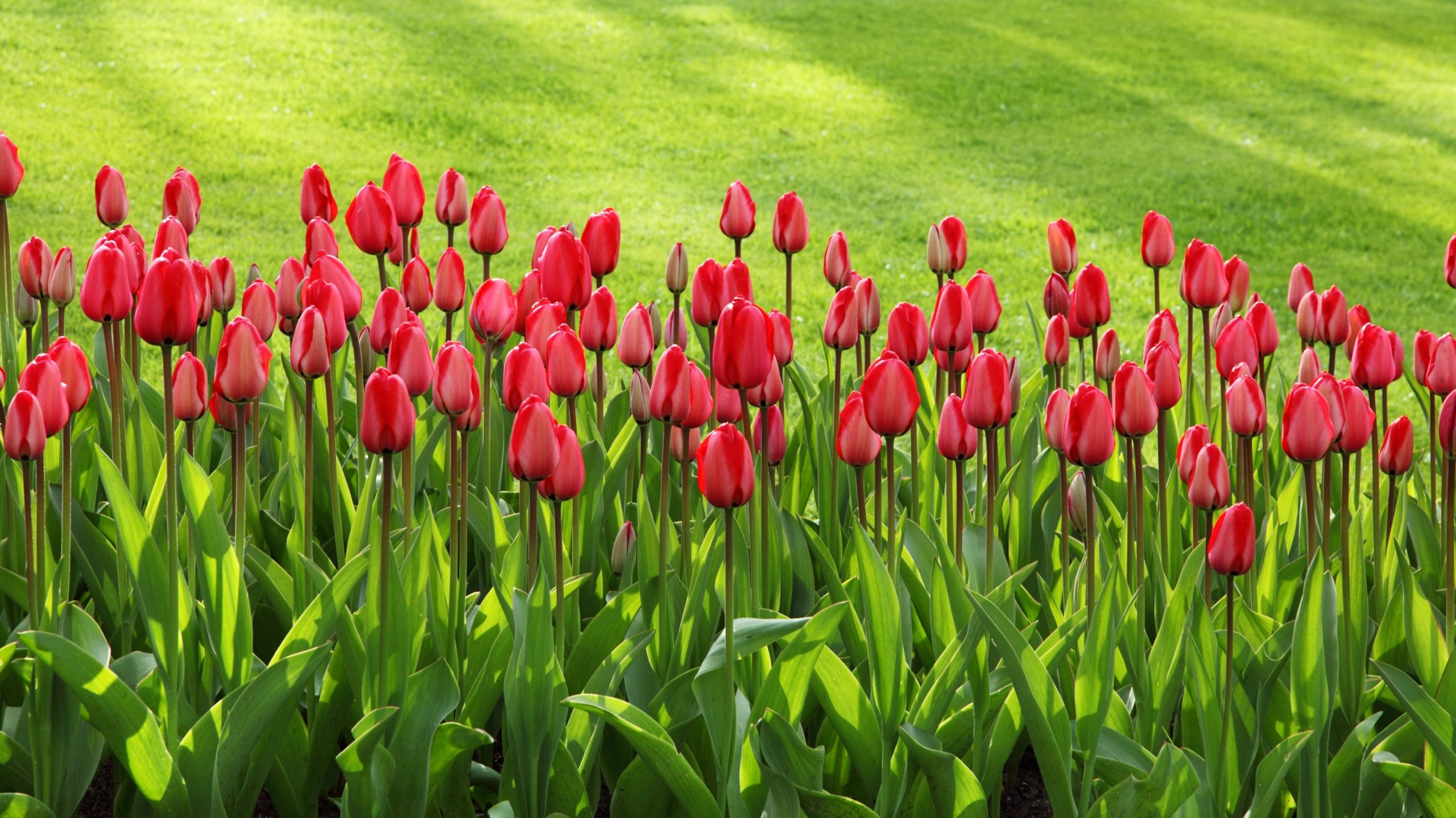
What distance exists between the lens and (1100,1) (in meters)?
14.5

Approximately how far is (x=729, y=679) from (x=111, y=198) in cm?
156

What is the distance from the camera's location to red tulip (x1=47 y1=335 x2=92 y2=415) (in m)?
1.87

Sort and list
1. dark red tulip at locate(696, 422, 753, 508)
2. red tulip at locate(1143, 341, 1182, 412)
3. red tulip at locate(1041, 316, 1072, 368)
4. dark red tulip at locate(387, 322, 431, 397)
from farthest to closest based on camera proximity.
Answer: red tulip at locate(1041, 316, 1072, 368) → red tulip at locate(1143, 341, 1182, 412) → dark red tulip at locate(387, 322, 431, 397) → dark red tulip at locate(696, 422, 753, 508)

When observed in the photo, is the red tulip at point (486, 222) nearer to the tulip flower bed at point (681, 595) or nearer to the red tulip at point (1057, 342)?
the tulip flower bed at point (681, 595)

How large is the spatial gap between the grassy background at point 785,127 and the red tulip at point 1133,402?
4.23 meters

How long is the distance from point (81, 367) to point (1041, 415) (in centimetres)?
Answer: 179

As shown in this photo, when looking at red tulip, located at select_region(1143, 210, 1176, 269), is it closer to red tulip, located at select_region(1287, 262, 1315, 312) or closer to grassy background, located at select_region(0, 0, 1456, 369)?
red tulip, located at select_region(1287, 262, 1315, 312)

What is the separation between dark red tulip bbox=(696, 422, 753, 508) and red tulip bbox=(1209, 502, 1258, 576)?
569mm

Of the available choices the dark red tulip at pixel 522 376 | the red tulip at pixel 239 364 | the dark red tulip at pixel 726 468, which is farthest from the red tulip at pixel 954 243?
the red tulip at pixel 239 364

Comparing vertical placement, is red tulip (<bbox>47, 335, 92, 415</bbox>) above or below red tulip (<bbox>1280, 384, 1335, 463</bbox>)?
below

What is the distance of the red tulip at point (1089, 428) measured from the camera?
5.83ft

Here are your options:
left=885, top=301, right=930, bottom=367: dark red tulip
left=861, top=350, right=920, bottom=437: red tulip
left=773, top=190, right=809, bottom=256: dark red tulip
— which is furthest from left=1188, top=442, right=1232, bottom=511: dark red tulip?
left=773, top=190, right=809, bottom=256: dark red tulip

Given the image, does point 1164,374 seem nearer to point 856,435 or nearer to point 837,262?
point 856,435

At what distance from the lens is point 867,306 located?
2322 millimetres
